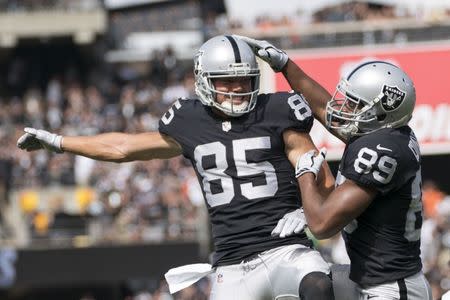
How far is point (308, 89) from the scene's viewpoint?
237 inches

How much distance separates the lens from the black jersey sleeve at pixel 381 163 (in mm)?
5070

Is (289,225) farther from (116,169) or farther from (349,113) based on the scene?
(116,169)

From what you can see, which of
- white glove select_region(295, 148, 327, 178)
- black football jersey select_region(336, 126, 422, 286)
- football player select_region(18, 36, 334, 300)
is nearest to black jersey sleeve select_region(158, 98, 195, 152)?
football player select_region(18, 36, 334, 300)

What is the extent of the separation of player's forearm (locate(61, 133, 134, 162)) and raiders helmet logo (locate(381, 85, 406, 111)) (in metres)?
1.60

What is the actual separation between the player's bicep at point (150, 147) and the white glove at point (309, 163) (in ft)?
2.85

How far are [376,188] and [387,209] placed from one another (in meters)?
0.16

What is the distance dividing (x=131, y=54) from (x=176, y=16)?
2.08m

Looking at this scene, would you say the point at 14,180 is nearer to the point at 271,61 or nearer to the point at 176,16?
the point at 176,16

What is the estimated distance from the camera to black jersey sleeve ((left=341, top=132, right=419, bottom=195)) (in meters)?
5.07

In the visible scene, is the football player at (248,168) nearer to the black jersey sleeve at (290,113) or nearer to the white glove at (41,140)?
the black jersey sleeve at (290,113)

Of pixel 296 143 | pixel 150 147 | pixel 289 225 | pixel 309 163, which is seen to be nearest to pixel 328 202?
pixel 309 163

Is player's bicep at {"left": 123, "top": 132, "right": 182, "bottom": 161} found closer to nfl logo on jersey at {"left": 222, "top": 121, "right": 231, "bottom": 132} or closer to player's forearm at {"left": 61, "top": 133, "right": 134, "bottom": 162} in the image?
player's forearm at {"left": 61, "top": 133, "right": 134, "bottom": 162}

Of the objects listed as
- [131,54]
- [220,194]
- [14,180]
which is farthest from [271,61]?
[131,54]

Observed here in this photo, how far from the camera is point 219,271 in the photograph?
5688 mm
